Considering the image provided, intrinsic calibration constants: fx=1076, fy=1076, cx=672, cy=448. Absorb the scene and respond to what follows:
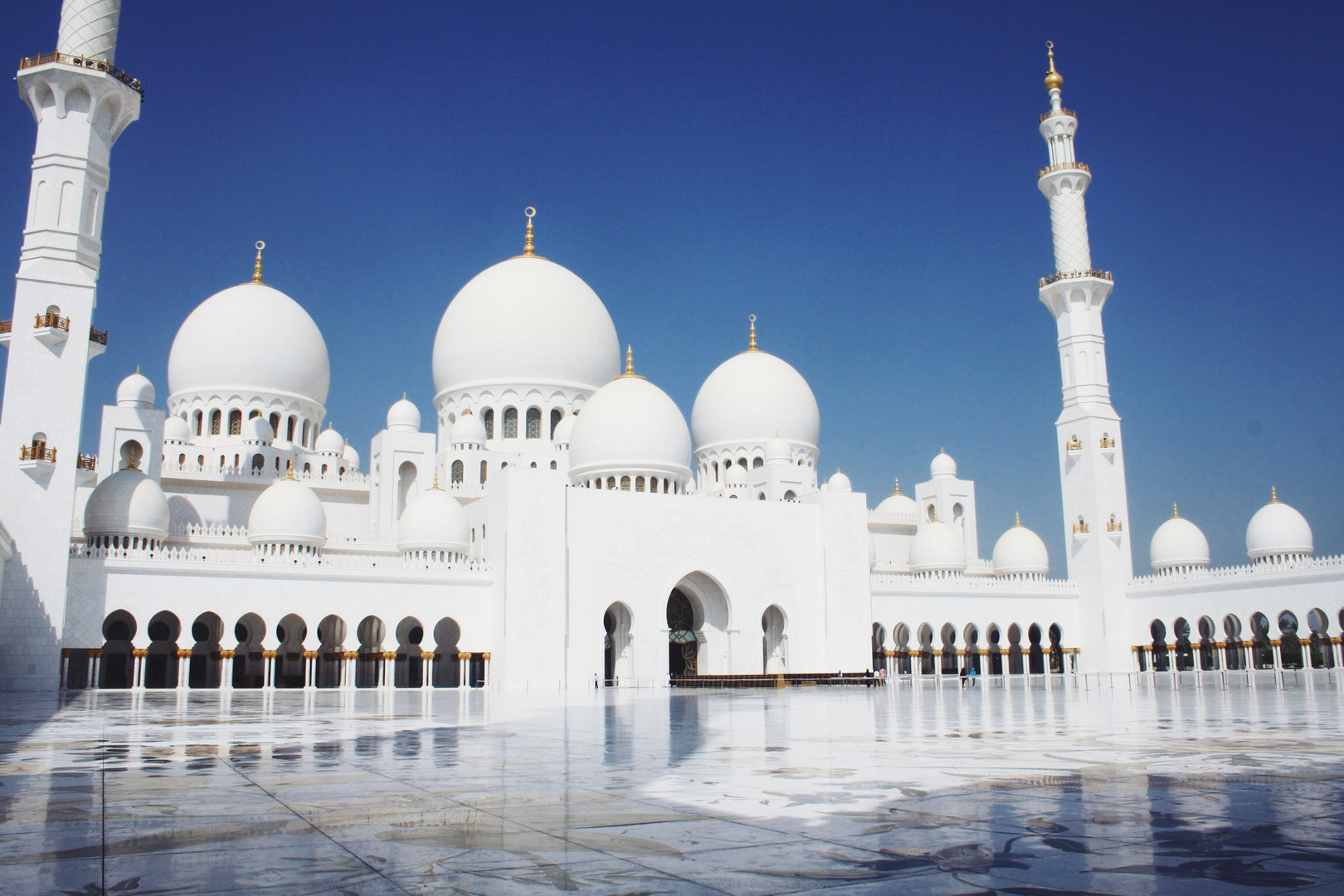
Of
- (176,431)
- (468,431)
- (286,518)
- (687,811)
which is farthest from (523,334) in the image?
(687,811)

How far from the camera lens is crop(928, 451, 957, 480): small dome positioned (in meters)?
36.0

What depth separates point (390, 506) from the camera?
1104 inches

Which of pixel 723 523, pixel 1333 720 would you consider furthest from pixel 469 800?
pixel 723 523

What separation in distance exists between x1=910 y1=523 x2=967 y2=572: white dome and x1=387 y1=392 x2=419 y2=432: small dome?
15.4m

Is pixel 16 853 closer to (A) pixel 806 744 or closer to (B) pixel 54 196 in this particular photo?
(A) pixel 806 744

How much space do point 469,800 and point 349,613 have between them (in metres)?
20.3

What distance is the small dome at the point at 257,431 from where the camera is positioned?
28484mm

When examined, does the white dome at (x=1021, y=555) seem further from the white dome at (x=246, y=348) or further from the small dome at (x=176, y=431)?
the small dome at (x=176, y=431)

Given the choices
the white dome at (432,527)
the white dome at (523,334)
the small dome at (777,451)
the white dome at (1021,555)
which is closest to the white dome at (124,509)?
the white dome at (432,527)

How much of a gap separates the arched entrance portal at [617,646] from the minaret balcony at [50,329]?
479 inches

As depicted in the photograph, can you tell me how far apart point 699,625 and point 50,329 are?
15.4m

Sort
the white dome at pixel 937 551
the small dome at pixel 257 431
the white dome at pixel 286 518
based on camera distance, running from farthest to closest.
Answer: the white dome at pixel 937 551
the small dome at pixel 257 431
the white dome at pixel 286 518

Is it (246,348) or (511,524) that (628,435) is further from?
(246,348)

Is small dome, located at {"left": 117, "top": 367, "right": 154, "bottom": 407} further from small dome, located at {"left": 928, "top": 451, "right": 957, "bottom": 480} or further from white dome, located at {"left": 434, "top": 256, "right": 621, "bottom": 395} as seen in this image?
small dome, located at {"left": 928, "top": 451, "right": 957, "bottom": 480}
